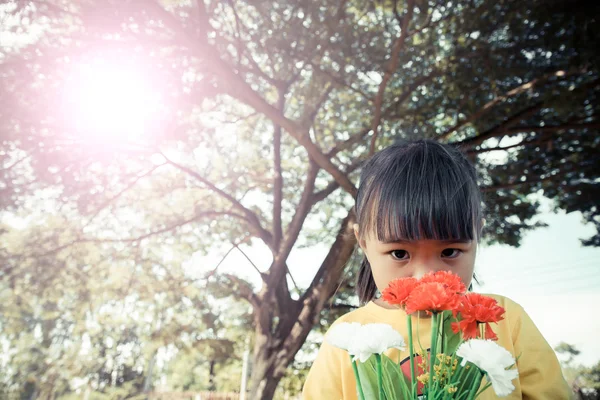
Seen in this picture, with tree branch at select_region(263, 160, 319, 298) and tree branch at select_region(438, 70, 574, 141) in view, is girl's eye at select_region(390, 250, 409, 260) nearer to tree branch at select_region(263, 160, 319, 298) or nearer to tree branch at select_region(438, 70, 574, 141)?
tree branch at select_region(438, 70, 574, 141)

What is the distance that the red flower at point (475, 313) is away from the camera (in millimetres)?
551

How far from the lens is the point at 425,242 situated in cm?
92

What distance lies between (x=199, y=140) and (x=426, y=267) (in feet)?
19.2

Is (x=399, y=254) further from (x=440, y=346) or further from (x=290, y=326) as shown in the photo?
(x=290, y=326)

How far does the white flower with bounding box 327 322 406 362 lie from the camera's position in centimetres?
54

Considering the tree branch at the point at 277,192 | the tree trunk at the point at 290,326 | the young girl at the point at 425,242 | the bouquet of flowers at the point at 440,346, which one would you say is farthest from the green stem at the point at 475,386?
the tree branch at the point at 277,192

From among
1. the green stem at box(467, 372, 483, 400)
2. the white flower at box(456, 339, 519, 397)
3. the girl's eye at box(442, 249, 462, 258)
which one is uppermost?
the girl's eye at box(442, 249, 462, 258)

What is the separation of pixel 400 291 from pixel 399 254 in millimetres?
388

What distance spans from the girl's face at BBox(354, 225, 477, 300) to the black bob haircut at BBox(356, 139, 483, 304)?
19 millimetres

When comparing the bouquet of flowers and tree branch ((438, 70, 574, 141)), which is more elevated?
tree branch ((438, 70, 574, 141))

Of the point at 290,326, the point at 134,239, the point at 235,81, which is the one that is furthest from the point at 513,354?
the point at 134,239

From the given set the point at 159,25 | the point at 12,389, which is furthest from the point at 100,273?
the point at 12,389

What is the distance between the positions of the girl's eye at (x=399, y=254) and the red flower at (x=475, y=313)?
38cm

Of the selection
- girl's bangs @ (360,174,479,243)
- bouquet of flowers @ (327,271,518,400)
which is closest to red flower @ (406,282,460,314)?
bouquet of flowers @ (327,271,518,400)
